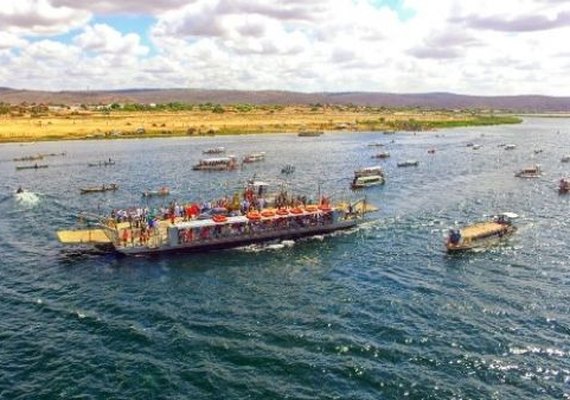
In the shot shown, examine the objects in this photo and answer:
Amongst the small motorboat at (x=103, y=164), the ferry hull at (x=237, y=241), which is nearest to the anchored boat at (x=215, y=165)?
the small motorboat at (x=103, y=164)

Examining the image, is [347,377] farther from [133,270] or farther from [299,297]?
[133,270]

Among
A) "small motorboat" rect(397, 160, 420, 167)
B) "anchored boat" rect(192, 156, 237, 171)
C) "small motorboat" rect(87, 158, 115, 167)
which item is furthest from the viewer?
"small motorboat" rect(397, 160, 420, 167)

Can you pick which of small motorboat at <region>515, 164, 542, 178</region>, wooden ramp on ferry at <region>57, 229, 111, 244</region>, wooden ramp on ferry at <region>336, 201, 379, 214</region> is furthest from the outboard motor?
small motorboat at <region>515, 164, 542, 178</region>

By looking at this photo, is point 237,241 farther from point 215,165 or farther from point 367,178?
point 215,165

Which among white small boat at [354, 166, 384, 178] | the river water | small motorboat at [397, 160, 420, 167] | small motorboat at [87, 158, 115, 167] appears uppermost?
white small boat at [354, 166, 384, 178]

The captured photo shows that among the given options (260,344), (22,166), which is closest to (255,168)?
(22,166)

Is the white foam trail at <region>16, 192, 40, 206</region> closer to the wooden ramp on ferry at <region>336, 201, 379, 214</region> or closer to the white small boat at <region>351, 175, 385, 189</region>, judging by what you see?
the wooden ramp on ferry at <region>336, 201, 379, 214</region>
